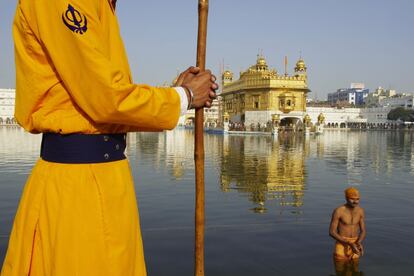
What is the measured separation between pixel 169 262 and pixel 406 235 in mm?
3591

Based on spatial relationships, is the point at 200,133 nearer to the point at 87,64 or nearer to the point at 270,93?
the point at 87,64

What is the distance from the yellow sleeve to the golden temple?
49.6 meters

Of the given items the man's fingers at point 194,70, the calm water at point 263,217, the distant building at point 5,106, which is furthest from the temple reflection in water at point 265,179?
the distant building at point 5,106

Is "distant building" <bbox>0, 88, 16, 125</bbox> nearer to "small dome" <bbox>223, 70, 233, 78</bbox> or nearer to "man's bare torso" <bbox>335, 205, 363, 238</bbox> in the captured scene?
"small dome" <bbox>223, 70, 233, 78</bbox>

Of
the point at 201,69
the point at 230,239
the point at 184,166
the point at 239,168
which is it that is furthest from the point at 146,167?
the point at 201,69

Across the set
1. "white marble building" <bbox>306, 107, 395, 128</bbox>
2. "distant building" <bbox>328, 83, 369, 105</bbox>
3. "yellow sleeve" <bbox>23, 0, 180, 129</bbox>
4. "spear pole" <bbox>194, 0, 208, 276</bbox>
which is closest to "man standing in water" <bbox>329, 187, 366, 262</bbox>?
"spear pole" <bbox>194, 0, 208, 276</bbox>

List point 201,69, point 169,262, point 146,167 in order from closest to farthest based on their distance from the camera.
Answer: point 201,69
point 169,262
point 146,167

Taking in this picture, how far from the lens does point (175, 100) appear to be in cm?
161

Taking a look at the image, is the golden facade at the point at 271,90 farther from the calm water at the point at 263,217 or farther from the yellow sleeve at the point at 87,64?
the yellow sleeve at the point at 87,64

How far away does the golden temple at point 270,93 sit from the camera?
166ft

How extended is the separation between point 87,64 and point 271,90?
50059 millimetres

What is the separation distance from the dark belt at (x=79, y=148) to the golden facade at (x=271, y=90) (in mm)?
49561

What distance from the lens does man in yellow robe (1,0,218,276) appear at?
144cm

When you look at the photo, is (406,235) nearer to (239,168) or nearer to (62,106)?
(62,106)
